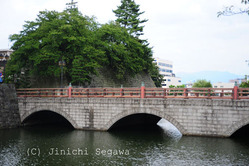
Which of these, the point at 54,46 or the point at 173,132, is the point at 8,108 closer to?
the point at 54,46

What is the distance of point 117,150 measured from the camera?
59.4 ft

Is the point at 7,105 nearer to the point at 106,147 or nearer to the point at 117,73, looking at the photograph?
the point at 106,147

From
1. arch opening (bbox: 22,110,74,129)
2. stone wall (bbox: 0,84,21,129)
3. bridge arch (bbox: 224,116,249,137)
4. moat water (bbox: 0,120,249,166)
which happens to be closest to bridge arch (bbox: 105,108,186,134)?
moat water (bbox: 0,120,249,166)

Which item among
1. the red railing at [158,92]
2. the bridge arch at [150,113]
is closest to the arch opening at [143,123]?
the red railing at [158,92]

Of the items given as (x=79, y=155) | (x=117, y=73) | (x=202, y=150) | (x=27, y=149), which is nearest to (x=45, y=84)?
(x=117, y=73)

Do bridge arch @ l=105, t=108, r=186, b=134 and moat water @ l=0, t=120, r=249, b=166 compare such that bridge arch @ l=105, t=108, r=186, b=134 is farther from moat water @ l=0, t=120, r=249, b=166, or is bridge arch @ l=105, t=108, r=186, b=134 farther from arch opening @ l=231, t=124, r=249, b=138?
arch opening @ l=231, t=124, r=249, b=138

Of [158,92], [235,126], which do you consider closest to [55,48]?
[158,92]

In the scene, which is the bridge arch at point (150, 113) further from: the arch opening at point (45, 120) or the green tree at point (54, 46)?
the green tree at point (54, 46)

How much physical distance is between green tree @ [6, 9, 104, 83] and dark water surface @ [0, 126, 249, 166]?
11.9 meters

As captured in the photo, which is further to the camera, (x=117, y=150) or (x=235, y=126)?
(x=235, y=126)

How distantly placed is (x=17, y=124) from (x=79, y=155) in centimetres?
1564

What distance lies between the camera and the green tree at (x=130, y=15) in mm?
52500

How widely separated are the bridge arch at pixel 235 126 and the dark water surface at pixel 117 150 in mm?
562

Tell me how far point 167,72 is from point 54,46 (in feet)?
306
